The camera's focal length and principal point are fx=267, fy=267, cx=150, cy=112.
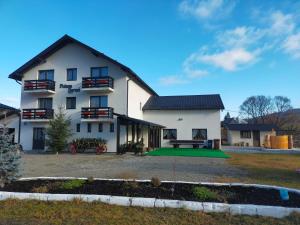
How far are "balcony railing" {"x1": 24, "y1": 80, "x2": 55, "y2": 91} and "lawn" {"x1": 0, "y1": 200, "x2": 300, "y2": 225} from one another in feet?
69.7

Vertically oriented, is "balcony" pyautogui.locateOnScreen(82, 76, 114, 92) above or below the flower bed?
above

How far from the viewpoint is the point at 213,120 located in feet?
95.2

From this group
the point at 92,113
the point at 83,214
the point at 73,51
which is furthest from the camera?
the point at 73,51

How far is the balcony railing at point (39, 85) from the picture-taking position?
25406mm

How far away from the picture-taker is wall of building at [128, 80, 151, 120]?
25631mm

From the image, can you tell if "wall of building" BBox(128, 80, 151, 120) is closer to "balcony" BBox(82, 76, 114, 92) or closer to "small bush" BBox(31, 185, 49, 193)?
"balcony" BBox(82, 76, 114, 92)

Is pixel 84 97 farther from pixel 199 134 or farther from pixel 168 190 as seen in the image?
pixel 168 190

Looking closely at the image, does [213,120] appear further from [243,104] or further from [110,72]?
[243,104]

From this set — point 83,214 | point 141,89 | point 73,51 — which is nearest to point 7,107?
point 73,51

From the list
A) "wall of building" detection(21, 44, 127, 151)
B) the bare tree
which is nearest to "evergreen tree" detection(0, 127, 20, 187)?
"wall of building" detection(21, 44, 127, 151)

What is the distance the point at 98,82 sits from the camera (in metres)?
24.3

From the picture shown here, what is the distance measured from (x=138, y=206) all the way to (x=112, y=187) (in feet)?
4.97

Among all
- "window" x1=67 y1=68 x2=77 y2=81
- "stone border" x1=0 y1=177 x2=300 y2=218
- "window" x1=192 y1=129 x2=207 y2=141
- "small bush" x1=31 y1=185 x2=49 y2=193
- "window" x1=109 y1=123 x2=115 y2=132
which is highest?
"window" x1=67 y1=68 x2=77 y2=81

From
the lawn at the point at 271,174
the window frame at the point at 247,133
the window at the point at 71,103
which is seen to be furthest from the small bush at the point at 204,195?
the window frame at the point at 247,133
